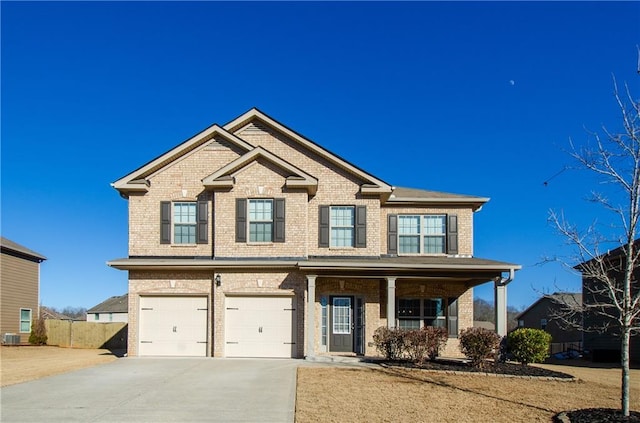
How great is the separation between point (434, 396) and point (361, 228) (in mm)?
9522

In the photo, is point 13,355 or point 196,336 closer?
point 196,336

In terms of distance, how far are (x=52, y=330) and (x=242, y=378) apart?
21.1 metres

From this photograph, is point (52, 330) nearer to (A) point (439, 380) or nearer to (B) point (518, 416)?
(A) point (439, 380)

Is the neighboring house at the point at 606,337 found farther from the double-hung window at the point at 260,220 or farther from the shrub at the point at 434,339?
the double-hung window at the point at 260,220

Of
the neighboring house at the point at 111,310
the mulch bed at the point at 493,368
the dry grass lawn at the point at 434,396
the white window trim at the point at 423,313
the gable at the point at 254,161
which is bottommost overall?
the neighboring house at the point at 111,310

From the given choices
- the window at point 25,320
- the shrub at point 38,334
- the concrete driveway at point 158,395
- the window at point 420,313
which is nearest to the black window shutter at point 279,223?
the concrete driveway at point 158,395

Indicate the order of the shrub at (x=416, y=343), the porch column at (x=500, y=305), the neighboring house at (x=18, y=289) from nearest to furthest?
the shrub at (x=416, y=343), the porch column at (x=500, y=305), the neighboring house at (x=18, y=289)

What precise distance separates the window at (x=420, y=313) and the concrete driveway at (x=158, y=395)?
6514mm

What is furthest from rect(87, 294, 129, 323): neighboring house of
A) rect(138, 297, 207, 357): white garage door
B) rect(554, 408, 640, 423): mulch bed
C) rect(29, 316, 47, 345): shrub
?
rect(554, 408, 640, 423): mulch bed

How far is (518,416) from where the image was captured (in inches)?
411

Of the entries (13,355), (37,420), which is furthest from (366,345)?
(13,355)

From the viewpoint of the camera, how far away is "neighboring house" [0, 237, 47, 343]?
2964 centimetres

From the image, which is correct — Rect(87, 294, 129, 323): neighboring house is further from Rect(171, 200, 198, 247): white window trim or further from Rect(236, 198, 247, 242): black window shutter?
Rect(236, 198, 247, 242): black window shutter

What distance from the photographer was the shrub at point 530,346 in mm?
17500
